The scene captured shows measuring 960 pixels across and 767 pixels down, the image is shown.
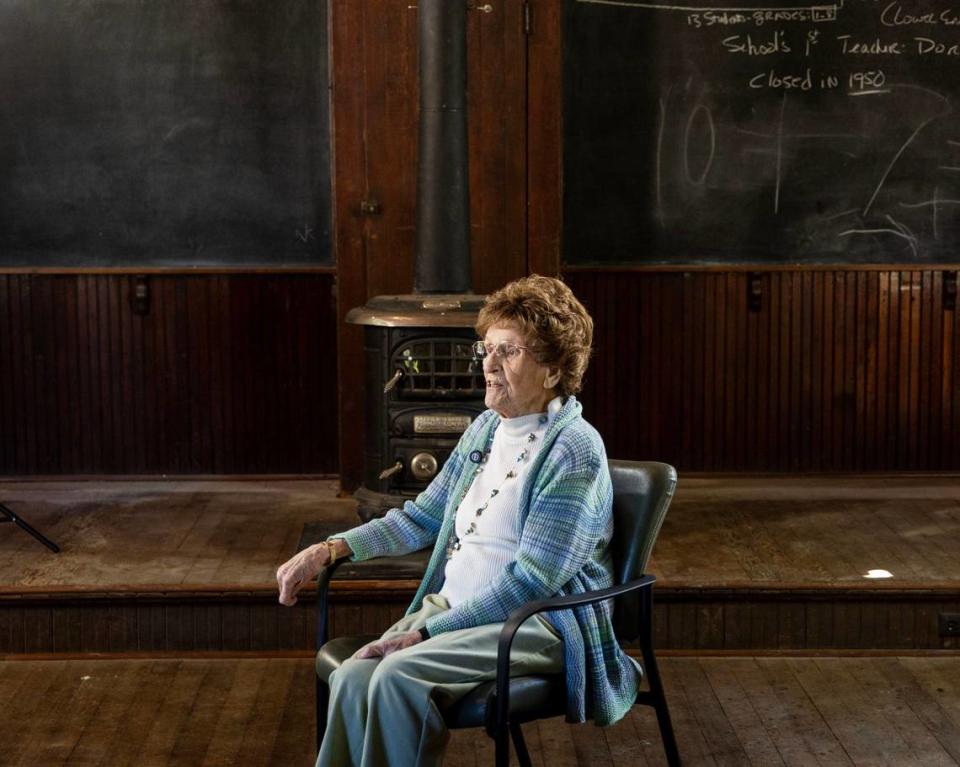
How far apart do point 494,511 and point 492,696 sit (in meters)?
0.37

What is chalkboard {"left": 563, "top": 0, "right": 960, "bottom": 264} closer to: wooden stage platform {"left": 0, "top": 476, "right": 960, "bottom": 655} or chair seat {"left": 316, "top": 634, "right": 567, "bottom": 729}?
wooden stage platform {"left": 0, "top": 476, "right": 960, "bottom": 655}

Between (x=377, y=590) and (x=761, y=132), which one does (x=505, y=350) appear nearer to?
(x=377, y=590)

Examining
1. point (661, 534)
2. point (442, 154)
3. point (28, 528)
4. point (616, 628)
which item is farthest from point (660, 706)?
point (28, 528)

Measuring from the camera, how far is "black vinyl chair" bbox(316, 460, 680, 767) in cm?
245

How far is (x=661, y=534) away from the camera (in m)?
4.67

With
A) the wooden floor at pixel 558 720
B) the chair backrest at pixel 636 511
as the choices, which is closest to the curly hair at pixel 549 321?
the chair backrest at pixel 636 511

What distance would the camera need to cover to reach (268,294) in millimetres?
5570

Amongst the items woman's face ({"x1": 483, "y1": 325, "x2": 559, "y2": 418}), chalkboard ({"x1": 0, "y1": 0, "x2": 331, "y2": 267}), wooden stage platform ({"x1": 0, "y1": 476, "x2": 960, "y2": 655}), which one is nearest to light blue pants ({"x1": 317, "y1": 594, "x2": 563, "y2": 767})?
woman's face ({"x1": 483, "y1": 325, "x2": 559, "y2": 418})

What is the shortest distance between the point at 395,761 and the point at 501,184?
3.16m

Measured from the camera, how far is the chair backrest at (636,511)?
8.80 ft

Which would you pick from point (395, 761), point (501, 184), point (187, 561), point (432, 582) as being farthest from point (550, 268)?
point (395, 761)

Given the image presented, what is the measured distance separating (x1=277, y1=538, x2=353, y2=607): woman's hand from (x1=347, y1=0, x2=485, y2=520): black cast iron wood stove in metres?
1.62

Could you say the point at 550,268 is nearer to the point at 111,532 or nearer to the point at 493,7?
the point at 493,7

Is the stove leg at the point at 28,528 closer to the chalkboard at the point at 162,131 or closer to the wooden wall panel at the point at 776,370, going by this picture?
the chalkboard at the point at 162,131
